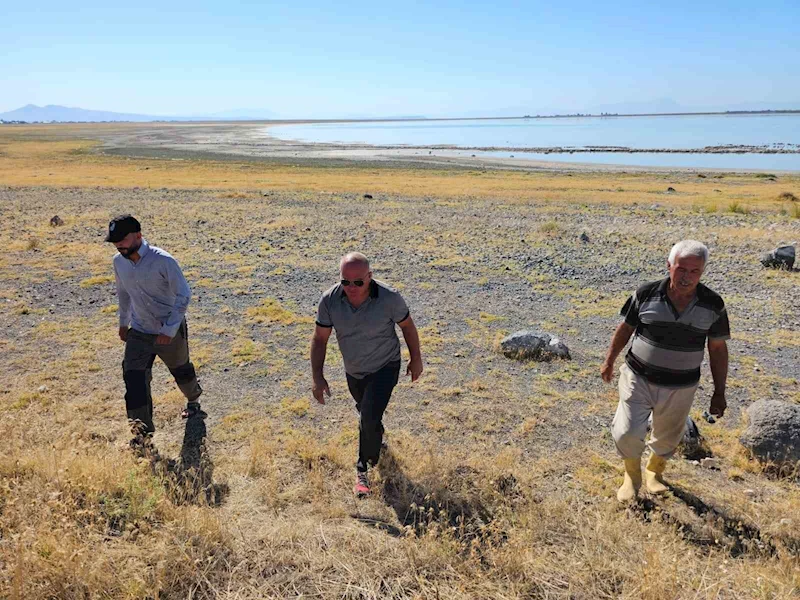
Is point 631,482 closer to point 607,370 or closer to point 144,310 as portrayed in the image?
point 607,370

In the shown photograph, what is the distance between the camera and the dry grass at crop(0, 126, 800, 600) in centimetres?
294

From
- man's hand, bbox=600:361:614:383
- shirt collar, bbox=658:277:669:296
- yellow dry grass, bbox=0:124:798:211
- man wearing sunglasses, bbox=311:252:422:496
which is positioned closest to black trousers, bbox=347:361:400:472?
man wearing sunglasses, bbox=311:252:422:496

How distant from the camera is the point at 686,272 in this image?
3.35 meters

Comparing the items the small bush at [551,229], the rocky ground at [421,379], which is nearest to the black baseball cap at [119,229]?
the rocky ground at [421,379]

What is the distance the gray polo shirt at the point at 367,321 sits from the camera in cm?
395

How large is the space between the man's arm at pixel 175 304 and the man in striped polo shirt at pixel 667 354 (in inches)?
139

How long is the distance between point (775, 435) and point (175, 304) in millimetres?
5153

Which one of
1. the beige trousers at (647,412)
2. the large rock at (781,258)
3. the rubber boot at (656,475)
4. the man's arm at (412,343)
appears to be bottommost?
the rubber boot at (656,475)

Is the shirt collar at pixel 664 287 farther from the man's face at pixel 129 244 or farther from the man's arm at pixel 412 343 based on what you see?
the man's face at pixel 129 244

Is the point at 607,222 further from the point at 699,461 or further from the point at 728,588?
the point at 728,588

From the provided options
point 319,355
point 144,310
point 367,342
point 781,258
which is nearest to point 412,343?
point 367,342

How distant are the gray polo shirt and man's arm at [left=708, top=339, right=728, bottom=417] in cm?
212

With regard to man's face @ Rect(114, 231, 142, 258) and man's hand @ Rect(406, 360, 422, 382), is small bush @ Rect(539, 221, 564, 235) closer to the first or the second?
man's hand @ Rect(406, 360, 422, 382)

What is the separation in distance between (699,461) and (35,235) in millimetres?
16358
